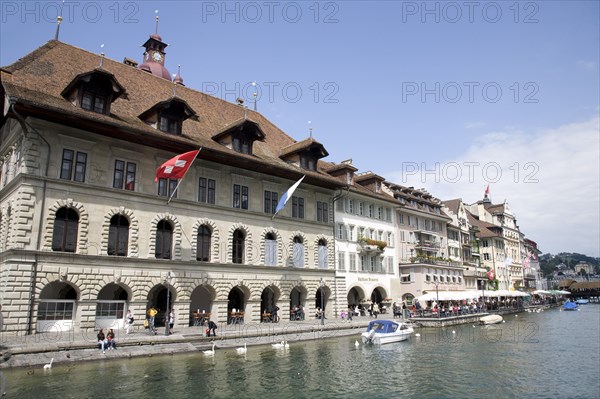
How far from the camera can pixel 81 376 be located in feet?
65.6

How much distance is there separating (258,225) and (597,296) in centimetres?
12072

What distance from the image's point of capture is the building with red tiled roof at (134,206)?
28.0 meters

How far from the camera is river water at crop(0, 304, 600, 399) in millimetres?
18031

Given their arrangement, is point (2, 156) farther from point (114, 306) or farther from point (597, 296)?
point (597, 296)

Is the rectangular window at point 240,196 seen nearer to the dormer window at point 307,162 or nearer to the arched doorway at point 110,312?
the dormer window at point 307,162

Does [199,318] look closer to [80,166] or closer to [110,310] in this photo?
[110,310]

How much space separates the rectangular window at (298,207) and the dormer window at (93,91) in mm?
18377

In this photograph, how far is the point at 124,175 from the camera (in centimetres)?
3234

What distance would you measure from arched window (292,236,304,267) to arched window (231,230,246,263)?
5516mm

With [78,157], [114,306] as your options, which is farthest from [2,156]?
[114,306]

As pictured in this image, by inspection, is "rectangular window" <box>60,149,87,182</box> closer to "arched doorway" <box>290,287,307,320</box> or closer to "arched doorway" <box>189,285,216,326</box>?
"arched doorway" <box>189,285,216,326</box>

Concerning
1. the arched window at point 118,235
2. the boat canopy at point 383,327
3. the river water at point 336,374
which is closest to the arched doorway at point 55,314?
the arched window at point 118,235

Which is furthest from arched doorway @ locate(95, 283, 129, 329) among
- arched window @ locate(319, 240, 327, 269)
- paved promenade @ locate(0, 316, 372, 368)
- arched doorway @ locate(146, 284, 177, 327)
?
arched window @ locate(319, 240, 327, 269)

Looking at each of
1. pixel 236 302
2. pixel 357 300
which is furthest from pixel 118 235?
pixel 357 300
